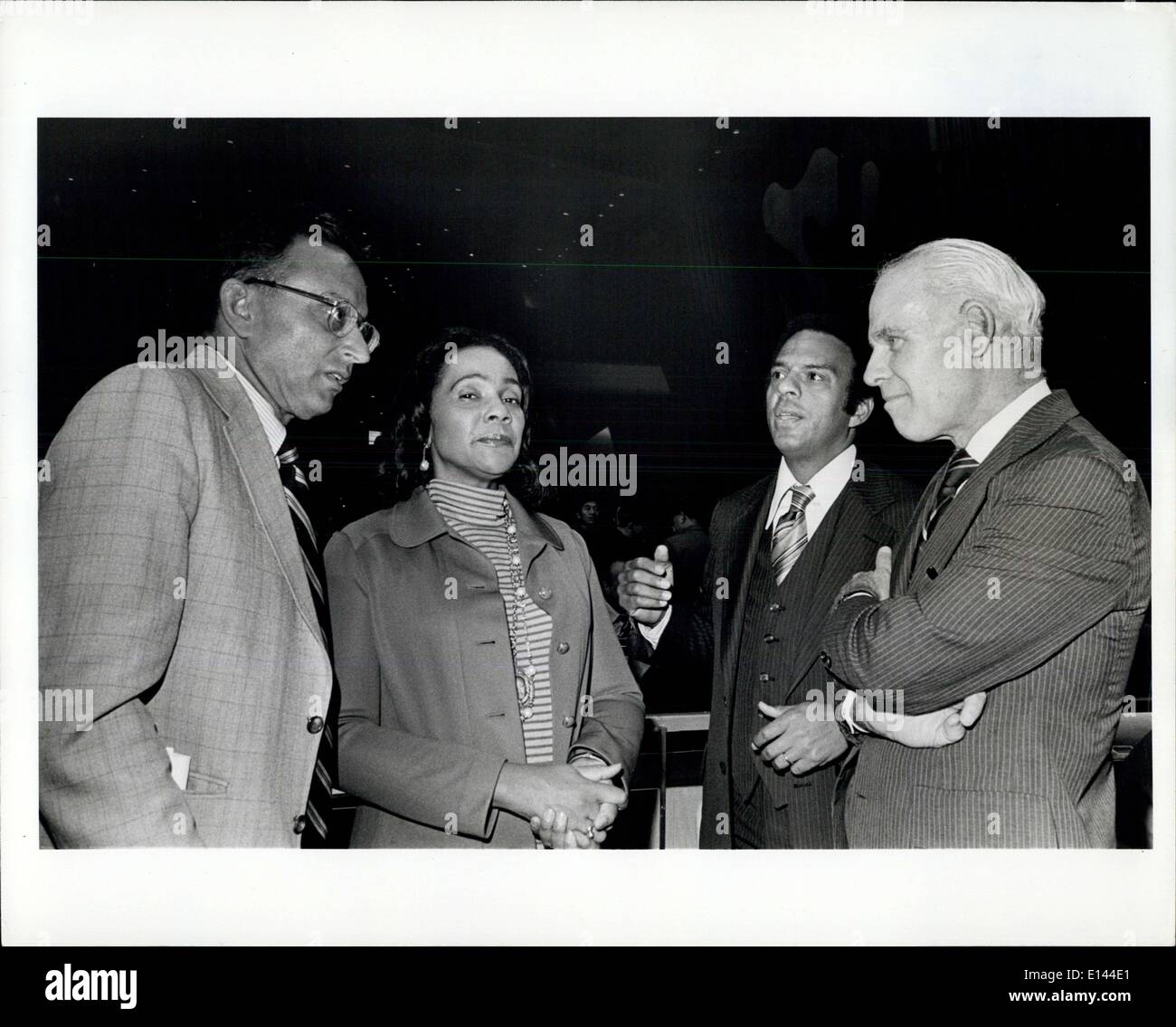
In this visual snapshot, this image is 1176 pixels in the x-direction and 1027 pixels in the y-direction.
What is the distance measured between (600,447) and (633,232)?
62 cm

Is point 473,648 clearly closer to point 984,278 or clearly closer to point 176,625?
point 176,625

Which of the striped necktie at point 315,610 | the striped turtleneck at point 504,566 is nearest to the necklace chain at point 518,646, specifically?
the striped turtleneck at point 504,566

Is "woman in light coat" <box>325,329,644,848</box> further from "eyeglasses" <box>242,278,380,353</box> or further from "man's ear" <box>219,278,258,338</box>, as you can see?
"man's ear" <box>219,278,258,338</box>

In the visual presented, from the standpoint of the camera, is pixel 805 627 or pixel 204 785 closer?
pixel 204 785

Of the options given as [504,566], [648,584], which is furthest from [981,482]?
[504,566]

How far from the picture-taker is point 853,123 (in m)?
3.33

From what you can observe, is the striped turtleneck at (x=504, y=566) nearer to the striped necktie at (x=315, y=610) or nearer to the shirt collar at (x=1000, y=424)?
the striped necktie at (x=315, y=610)

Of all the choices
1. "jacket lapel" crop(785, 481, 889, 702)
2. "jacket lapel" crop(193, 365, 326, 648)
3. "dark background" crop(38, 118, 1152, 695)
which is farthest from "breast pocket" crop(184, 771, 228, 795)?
"jacket lapel" crop(785, 481, 889, 702)

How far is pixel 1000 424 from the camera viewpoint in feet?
10.4

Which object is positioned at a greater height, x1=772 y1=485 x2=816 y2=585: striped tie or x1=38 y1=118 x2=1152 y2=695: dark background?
x1=38 y1=118 x2=1152 y2=695: dark background

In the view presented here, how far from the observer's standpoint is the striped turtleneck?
10.5ft

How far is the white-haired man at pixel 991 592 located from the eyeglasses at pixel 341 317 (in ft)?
4.53

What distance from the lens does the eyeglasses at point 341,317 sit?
127 inches
